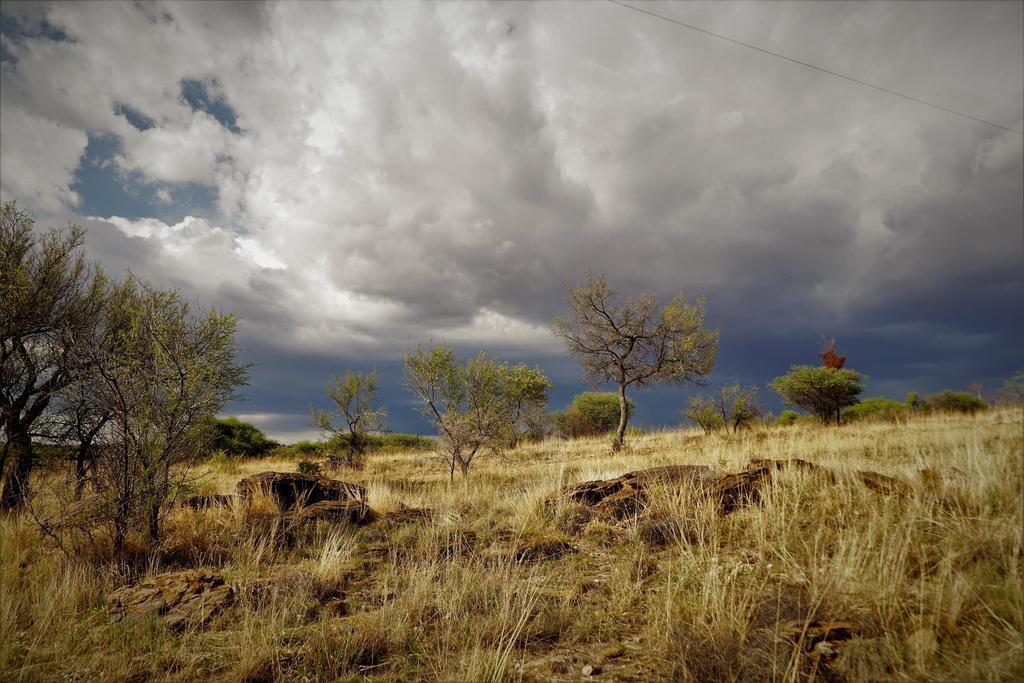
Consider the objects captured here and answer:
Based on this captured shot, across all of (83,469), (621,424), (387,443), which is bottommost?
(387,443)

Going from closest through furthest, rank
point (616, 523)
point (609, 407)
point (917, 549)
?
point (917, 549) → point (616, 523) → point (609, 407)

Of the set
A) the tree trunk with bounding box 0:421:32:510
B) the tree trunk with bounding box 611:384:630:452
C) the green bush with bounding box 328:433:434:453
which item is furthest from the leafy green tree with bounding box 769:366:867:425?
the tree trunk with bounding box 0:421:32:510

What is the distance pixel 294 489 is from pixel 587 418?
40.7 meters

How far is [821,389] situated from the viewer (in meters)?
28.0

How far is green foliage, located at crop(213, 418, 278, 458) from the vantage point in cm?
2962

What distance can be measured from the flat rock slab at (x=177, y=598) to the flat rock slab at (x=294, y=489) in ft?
14.9

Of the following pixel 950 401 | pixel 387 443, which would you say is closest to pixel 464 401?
pixel 387 443

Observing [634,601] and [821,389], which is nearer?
[634,601]

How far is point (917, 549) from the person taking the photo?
367 cm

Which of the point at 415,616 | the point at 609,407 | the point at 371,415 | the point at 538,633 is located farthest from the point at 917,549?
the point at 609,407

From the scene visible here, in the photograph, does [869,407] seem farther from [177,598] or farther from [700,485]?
[177,598]

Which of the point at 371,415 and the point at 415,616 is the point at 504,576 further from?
the point at 371,415

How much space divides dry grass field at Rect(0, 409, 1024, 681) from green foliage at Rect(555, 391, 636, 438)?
1661 inches

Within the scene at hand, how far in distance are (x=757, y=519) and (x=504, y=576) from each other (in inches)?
121
